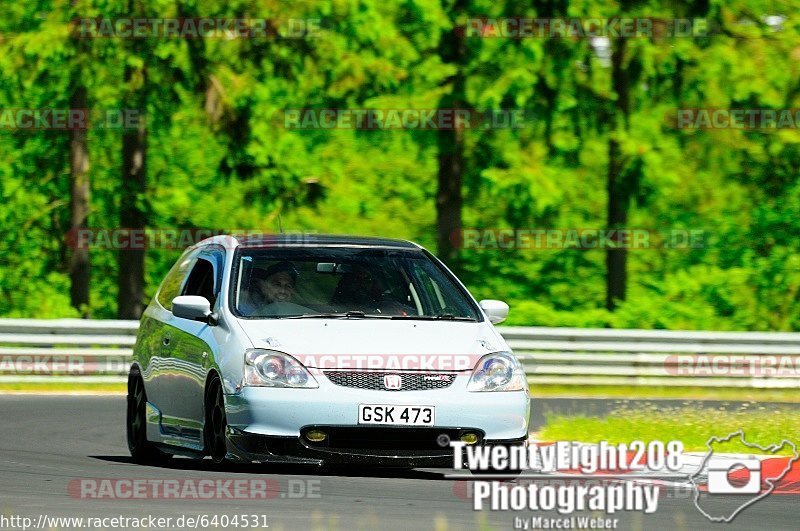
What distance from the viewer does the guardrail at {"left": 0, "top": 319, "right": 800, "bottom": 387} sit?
24.0 m

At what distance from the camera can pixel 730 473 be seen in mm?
12375

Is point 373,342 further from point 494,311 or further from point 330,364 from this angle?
point 494,311

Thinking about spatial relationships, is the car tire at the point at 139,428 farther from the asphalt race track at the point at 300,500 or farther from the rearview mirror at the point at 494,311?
the rearview mirror at the point at 494,311

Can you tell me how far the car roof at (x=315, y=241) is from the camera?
41.3 feet

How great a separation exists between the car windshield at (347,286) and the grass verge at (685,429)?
8.23 feet

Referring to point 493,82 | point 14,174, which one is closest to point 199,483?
point 493,82

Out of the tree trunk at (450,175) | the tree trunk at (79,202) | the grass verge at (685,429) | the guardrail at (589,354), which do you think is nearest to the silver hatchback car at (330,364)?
the grass verge at (685,429)

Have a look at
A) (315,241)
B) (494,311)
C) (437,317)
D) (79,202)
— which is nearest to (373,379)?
(437,317)

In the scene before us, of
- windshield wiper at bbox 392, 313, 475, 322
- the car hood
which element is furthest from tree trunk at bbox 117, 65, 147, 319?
the car hood

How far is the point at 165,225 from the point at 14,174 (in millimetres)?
3793

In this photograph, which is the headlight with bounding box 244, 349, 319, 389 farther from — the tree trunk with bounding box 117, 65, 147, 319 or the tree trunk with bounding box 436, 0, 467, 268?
the tree trunk with bounding box 117, 65, 147, 319

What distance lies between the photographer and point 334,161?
1240 inches

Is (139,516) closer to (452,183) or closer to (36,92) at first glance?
(452,183)

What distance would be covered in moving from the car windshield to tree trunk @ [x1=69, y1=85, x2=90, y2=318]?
1871 centimetres
